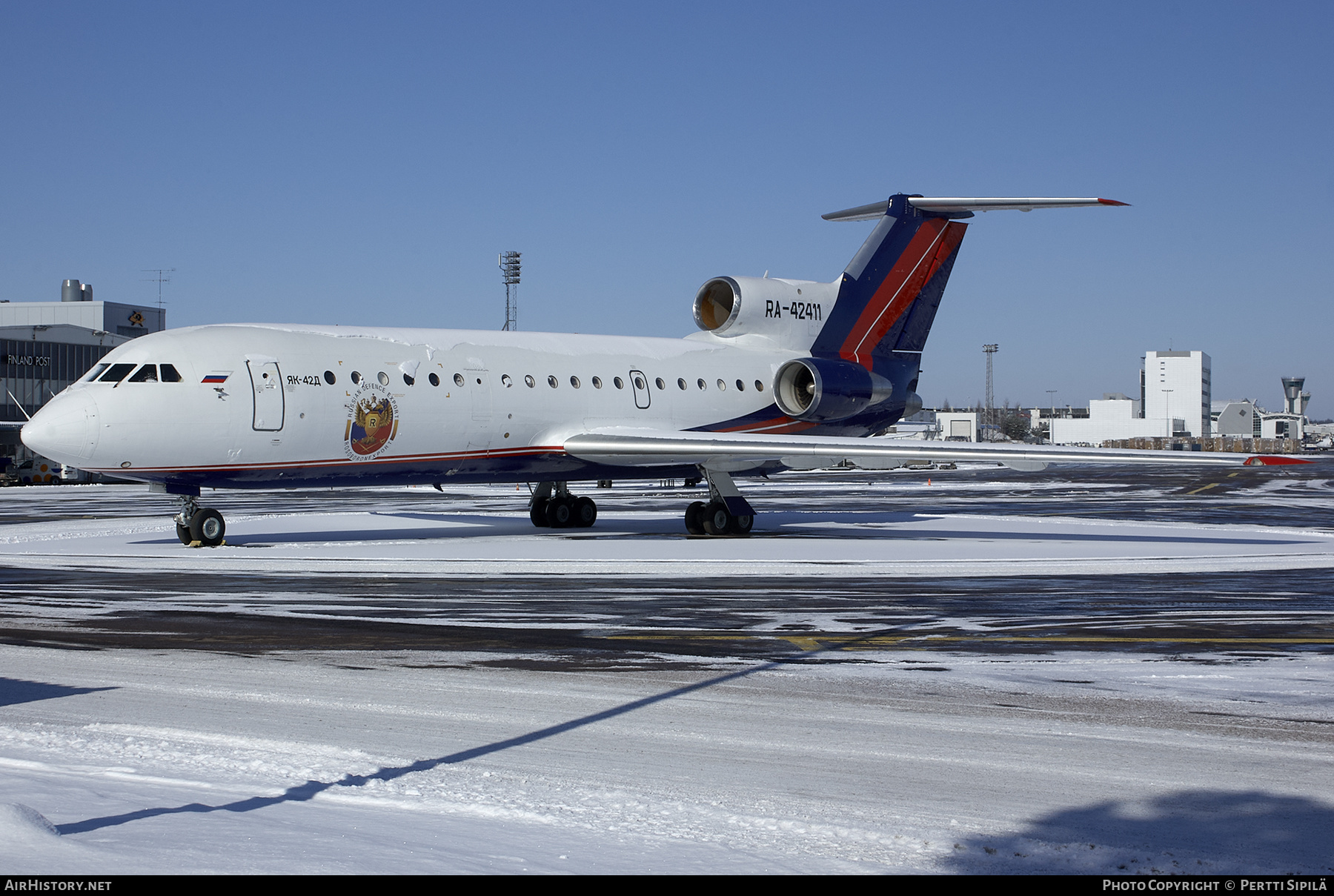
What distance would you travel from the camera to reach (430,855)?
467 cm

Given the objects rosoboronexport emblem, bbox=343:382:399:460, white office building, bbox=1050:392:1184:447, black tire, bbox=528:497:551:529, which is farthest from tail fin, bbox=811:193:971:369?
white office building, bbox=1050:392:1184:447

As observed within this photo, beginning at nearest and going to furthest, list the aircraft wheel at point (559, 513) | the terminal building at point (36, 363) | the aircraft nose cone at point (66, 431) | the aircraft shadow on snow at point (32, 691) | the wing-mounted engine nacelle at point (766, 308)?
the aircraft shadow on snow at point (32, 691) → the aircraft nose cone at point (66, 431) → the aircraft wheel at point (559, 513) → the wing-mounted engine nacelle at point (766, 308) → the terminal building at point (36, 363)

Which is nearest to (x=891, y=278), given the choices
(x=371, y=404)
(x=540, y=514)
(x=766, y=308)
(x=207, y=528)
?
(x=766, y=308)

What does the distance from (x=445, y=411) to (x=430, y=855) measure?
1799cm

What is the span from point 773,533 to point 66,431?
13392 mm

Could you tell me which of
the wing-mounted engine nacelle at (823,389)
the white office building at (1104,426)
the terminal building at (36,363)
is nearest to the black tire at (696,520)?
the wing-mounted engine nacelle at (823,389)

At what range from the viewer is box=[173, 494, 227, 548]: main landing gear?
20.8 metres

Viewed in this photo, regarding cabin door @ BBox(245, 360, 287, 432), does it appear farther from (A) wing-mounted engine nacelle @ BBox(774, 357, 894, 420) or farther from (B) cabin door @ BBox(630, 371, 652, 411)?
(A) wing-mounted engine nacelle @ BBox(774, 357, 894, 420)

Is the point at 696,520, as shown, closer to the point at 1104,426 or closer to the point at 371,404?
the point at 371,404

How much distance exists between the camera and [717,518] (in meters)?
24.1

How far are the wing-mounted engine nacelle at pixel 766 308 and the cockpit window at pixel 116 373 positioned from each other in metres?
12.9

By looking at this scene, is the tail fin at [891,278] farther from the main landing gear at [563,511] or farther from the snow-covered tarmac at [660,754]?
the snow-covered tarmac at [660,754]

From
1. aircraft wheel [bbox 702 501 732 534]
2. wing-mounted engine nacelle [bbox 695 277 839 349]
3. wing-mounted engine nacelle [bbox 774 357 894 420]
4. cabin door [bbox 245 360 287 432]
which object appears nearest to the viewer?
cabin door [bbox 245 360 287 432]

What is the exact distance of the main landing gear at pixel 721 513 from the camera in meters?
24.1
